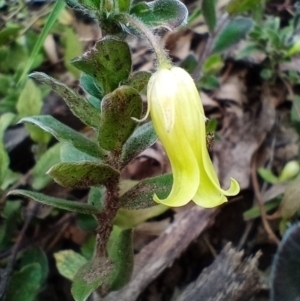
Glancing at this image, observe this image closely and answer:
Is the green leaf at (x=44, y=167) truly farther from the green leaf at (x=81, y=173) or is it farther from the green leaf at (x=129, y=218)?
the green leaf at (x=81, y=173)

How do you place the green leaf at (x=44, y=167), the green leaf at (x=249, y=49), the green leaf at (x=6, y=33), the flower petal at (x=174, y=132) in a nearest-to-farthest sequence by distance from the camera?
the flower petal at (x=174, y=132)
the green leaf at (x=44, y=167)
the green leaf at (x=6, y=33)
the green leaf at (x=249, y=49)

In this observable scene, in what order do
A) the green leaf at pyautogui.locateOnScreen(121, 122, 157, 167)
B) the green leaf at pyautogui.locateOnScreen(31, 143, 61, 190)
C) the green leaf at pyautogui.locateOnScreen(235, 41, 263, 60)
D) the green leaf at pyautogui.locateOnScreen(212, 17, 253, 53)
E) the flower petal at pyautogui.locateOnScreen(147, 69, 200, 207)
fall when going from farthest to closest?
the green leaf at pyautogui.locateOnScreen(235, 41, 263, 60), the green leaf at pyautogui.locateOnScreen(212, 17, 253, 53), the green leaf at pyautogui.locateOnScreen(31, 143, 61, 190), the green leaf at pyautogui.locateOnScreen(121, 122, 157, 167), the flower petal at pyautogui.locateOnScreen(147, 69, 200, 207)

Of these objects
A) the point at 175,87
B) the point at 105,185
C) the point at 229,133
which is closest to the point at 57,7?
the point at 105,185

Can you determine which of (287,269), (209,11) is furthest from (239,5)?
Result: (287,269)

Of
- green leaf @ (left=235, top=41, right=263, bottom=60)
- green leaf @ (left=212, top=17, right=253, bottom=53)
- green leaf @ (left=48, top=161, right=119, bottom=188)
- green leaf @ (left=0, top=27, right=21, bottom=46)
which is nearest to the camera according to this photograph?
green leaf @ (left=48, top=161, right=119, bottom=188)

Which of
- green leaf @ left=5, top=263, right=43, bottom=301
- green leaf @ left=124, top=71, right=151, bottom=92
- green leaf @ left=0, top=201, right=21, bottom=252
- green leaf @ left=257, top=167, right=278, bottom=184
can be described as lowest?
green leaf @ left=257, top=167, right=278, bottom=184

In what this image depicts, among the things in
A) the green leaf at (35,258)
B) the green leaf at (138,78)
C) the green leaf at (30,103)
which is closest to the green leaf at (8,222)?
the green leaf at (35,258)

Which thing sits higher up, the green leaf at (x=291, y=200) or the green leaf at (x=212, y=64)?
the green leaf at (x=212, y=64)

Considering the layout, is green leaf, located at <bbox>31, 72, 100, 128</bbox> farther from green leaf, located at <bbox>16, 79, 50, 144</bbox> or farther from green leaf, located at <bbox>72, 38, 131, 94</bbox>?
green leaf, located at <bbox>16, 79, 50, 144</bbox>

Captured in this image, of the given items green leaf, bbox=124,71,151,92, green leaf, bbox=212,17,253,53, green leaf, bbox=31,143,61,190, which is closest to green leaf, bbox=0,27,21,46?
green leaf, bbox=31,143,61,190
